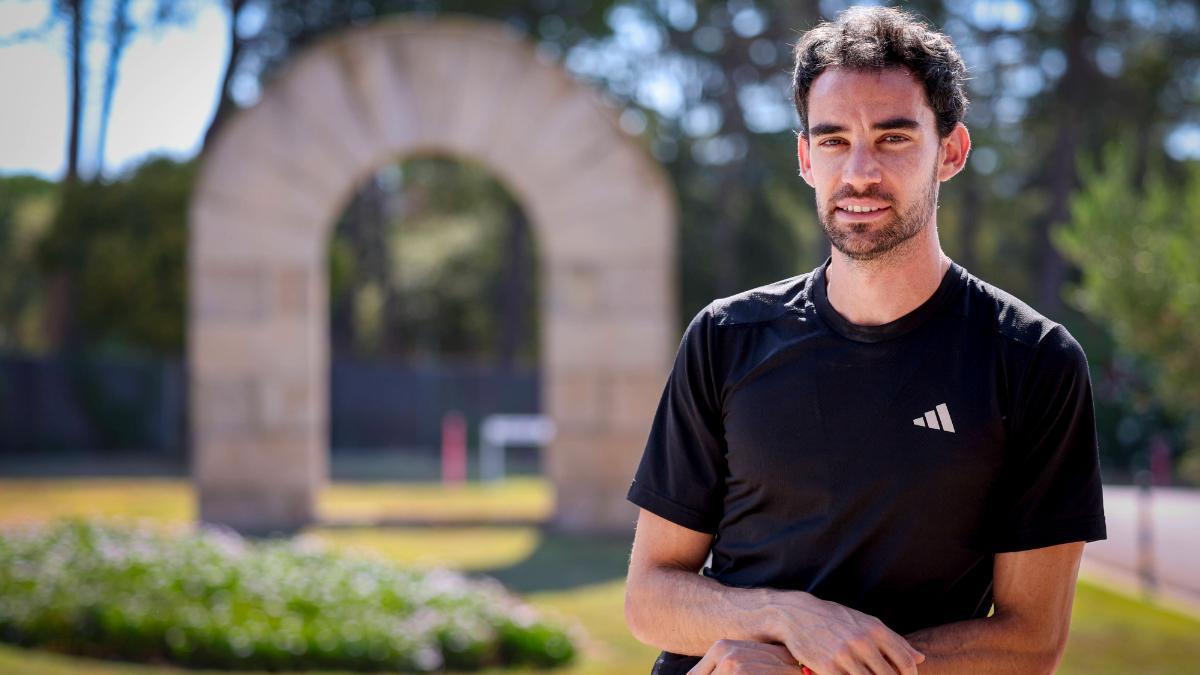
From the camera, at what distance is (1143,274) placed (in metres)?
8.38

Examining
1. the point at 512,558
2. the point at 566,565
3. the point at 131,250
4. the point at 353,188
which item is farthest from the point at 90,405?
the point at 566,565

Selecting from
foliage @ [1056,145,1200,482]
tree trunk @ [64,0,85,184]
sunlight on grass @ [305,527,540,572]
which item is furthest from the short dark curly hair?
tree trunk @ [64,0,85,184]

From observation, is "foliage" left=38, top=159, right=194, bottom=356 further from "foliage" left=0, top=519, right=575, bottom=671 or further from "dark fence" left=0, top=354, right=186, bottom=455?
"foliage" left=0, top=519, right=575, bottom=671

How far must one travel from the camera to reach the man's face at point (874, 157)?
2174 mm

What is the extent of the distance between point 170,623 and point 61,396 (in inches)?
711

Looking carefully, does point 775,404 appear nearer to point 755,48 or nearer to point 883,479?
point 883,479

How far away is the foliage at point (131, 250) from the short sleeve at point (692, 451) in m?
20.6

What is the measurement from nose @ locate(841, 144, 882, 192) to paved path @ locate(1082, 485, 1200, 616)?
607 centimetres

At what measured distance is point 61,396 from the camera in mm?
23500

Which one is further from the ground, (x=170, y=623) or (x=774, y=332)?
(x=774, y=332)

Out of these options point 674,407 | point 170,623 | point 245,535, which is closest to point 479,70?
point 245,535

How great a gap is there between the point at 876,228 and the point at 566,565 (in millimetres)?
8252

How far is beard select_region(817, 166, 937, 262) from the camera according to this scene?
2186 millimetres

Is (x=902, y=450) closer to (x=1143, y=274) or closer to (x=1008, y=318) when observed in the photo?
(x=1008, y=318)
